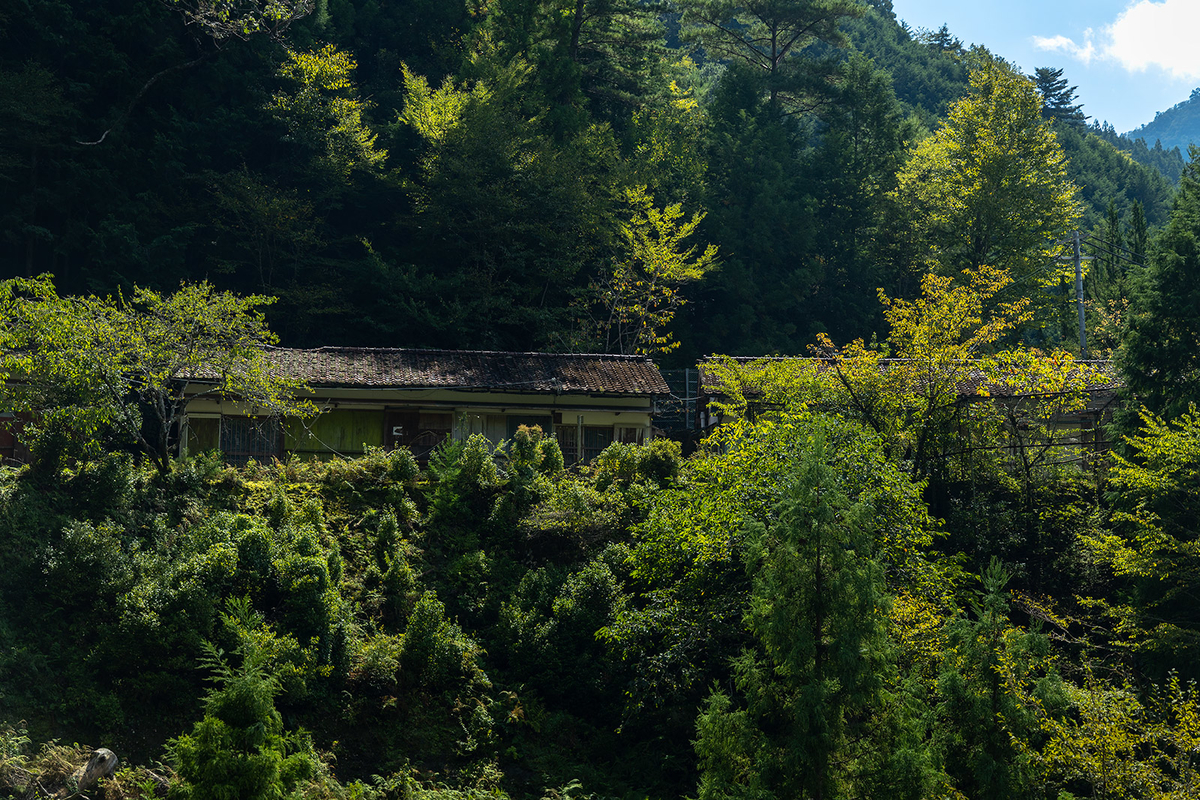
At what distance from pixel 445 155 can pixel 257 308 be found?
9.13 m

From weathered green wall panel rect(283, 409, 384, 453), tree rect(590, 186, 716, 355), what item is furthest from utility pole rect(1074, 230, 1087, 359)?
weathered green wall panel rect(283, 409, 384, 453)

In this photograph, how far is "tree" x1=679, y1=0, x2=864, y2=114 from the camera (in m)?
48.6

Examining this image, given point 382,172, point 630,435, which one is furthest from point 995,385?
point 382,172

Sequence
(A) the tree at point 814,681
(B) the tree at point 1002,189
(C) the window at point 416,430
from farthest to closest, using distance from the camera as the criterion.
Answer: (B) the tree at point 1002,189, (C) the window at point 416,430, (A) the tree at point 814,681

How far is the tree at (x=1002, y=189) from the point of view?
41.2m

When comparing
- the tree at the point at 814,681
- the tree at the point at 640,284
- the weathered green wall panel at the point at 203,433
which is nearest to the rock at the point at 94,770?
the tree at the point at 814,681

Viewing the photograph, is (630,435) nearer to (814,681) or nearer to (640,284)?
(640,284)

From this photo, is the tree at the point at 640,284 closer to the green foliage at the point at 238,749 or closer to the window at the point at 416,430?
the window at the point at 416,430

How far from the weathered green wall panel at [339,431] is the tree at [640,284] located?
38.8ft

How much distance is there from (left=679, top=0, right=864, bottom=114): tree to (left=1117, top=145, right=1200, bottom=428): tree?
95.2 ft

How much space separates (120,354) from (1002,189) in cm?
3600

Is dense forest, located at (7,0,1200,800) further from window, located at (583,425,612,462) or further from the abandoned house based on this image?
window, located at (583,425,612,462)

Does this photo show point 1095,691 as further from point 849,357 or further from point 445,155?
point 445,155

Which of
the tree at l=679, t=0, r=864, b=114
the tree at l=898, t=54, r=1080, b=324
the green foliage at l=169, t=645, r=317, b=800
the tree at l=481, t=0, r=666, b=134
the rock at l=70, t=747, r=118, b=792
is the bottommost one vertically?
the rock at l=70, t=747, r=118, b=792
